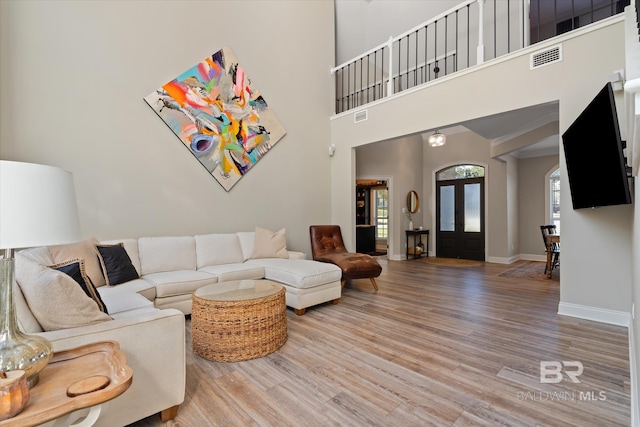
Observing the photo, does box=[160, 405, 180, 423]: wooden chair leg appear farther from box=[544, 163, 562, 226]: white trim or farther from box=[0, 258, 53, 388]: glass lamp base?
box=[544, 163, 562, 226]: white trim

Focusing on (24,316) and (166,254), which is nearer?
(24,316)

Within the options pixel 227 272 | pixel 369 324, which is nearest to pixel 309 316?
pixel 369 324

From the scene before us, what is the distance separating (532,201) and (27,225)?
934 centimetres

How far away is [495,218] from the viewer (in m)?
7.49

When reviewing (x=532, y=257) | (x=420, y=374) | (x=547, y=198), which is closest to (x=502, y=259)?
(x=532, y=257)

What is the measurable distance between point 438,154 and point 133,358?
8.31m

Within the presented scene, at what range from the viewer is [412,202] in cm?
828

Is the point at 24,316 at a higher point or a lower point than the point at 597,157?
lower

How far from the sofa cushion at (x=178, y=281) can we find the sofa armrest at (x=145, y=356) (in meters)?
1.61

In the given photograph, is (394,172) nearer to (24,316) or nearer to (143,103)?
(143,103)

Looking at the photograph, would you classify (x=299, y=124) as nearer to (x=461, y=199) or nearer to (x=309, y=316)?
(x=309, y=316)

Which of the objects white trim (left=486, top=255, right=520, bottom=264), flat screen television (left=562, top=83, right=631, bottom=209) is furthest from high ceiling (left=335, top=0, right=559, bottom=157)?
flat screen television (left=562, top=83, right=631, bottom=209)

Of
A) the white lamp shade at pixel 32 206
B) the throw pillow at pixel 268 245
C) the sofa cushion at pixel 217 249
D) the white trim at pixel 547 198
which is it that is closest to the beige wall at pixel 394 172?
the white trim at pixel 547 198

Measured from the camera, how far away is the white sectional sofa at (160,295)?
1.57m
